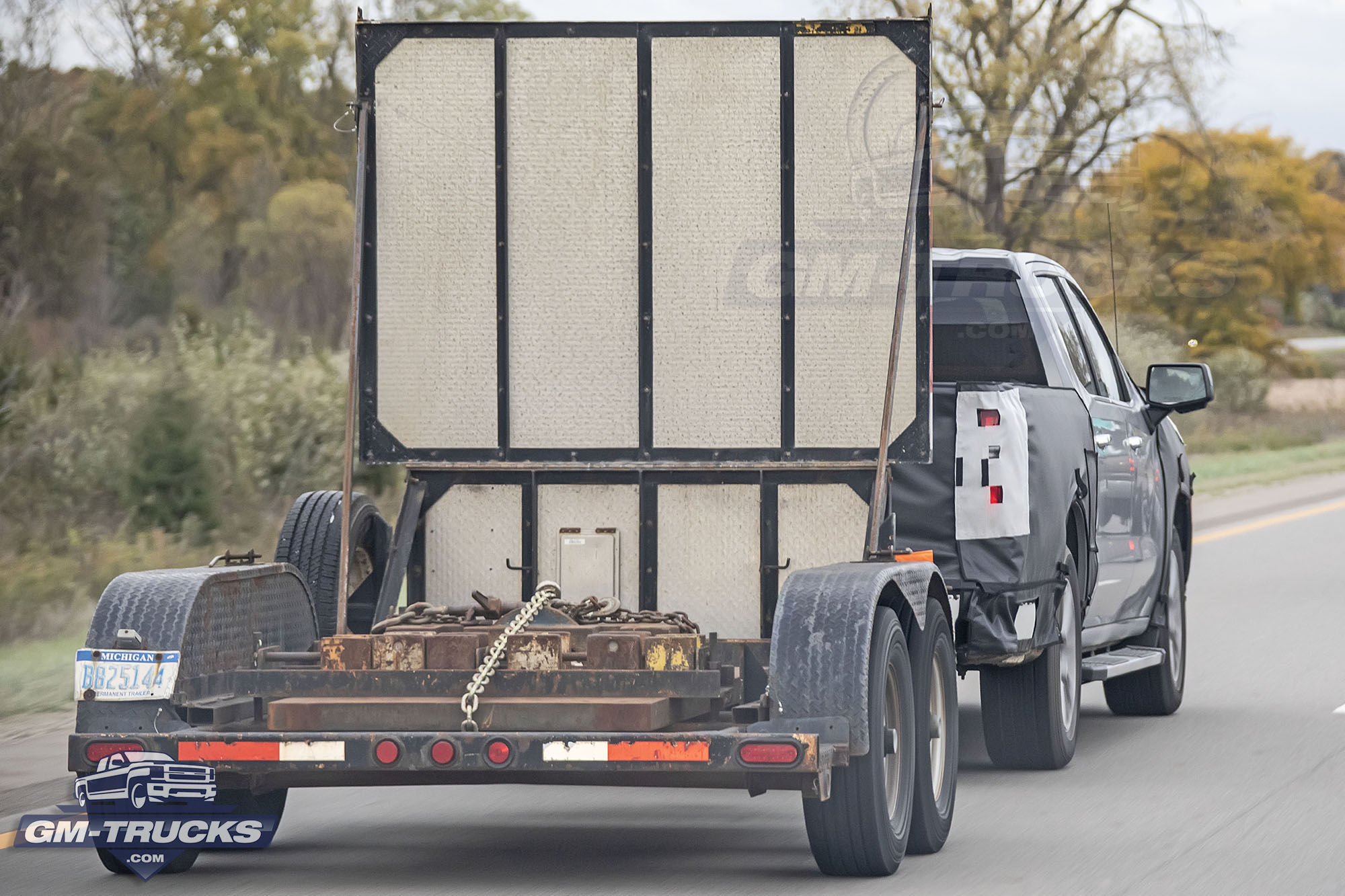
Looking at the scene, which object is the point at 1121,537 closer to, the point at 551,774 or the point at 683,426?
the point at 683,426

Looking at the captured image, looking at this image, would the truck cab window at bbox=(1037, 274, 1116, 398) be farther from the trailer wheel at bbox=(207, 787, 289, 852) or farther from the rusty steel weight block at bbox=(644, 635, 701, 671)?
the trailer wheel at bbox=(207, 787, 289, 852)

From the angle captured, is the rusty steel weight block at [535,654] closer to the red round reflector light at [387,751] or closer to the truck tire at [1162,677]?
the red round reflector light at [387,751]

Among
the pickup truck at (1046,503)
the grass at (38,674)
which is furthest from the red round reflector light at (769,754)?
the grass at (38,674)

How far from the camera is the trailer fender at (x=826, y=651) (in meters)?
7.18

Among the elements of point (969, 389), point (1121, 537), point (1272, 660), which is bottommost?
point (1272, 660)

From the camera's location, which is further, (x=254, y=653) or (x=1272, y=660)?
(x=1272, y=660)

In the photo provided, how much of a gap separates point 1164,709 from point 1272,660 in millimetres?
2580

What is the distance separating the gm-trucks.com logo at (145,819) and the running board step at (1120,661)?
13.9 ft

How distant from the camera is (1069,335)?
11.3 meters

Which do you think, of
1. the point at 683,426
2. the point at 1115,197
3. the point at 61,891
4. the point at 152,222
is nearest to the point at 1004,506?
the point at 683,426

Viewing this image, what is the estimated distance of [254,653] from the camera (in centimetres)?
844

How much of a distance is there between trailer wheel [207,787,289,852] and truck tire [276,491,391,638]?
1.01 metres

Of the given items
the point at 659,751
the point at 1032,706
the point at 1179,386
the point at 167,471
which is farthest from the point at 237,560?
the point at 167,471

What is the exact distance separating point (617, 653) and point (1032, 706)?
3310 mm
